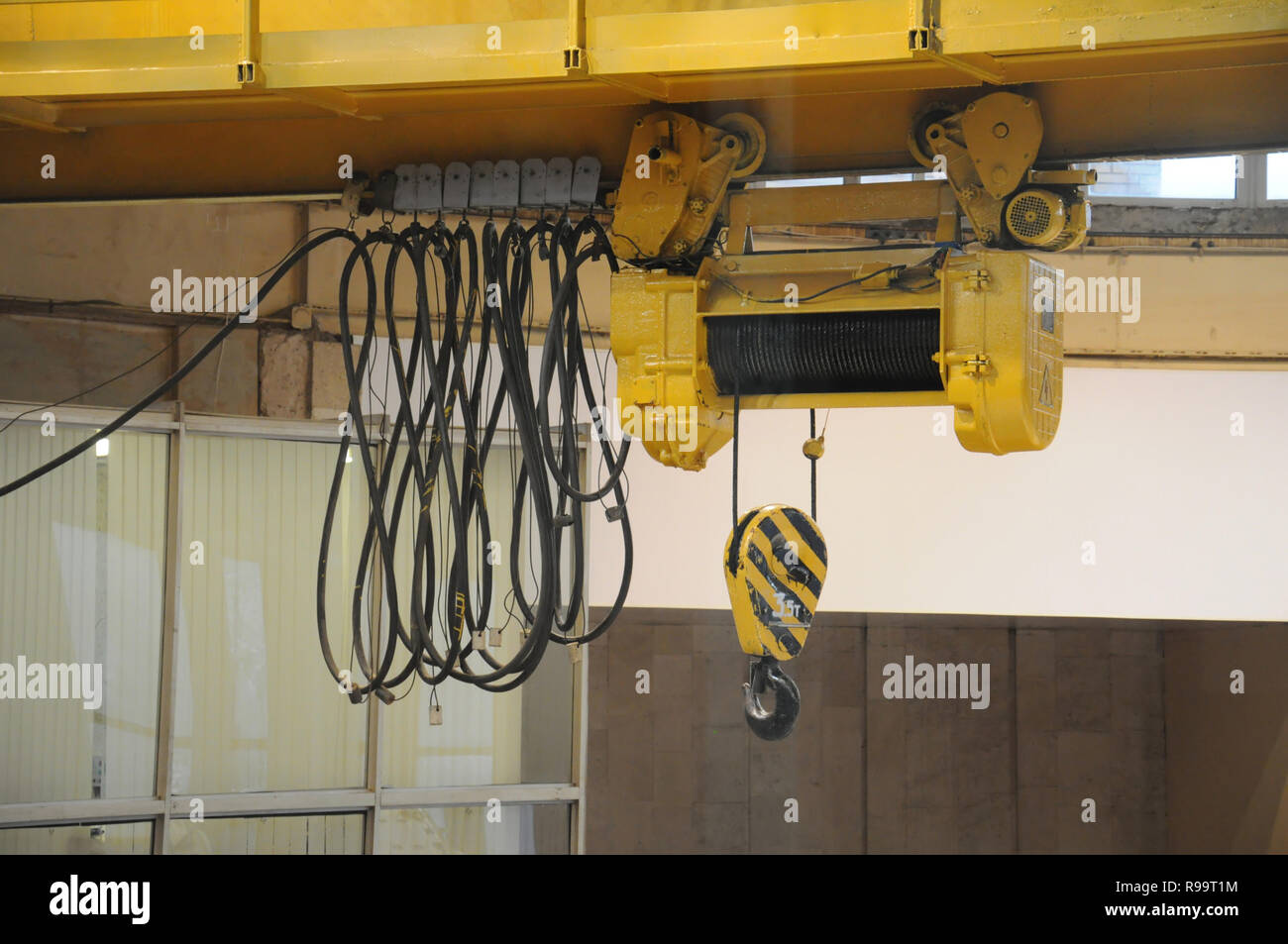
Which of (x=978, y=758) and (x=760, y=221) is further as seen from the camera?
(x=978, y=758)

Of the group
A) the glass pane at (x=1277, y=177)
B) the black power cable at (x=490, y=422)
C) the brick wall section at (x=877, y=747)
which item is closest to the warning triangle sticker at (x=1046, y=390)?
the black power cable at (x=490, y=422)

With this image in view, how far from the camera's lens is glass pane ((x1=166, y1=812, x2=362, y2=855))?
221 inches

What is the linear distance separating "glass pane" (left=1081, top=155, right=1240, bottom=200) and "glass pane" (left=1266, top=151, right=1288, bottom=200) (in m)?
0.15

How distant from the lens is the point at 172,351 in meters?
5.86

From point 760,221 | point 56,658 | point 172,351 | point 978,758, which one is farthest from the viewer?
point 978,758

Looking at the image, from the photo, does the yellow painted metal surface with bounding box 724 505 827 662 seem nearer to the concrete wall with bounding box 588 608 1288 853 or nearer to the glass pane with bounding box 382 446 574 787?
the glass pane with bounding box 382 446 574 787

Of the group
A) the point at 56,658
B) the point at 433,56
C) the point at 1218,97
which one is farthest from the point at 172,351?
the point at 1218,97

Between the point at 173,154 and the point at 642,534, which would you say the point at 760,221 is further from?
the point at 642,534

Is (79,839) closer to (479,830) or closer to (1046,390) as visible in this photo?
(479,830)

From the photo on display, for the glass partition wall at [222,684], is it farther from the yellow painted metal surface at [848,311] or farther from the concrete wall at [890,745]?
the concrete wall at [890,745]

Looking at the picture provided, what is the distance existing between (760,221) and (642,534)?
8.24ft

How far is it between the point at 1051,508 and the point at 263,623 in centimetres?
340

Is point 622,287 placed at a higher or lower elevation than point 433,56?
lower

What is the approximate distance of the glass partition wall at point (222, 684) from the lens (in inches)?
215
